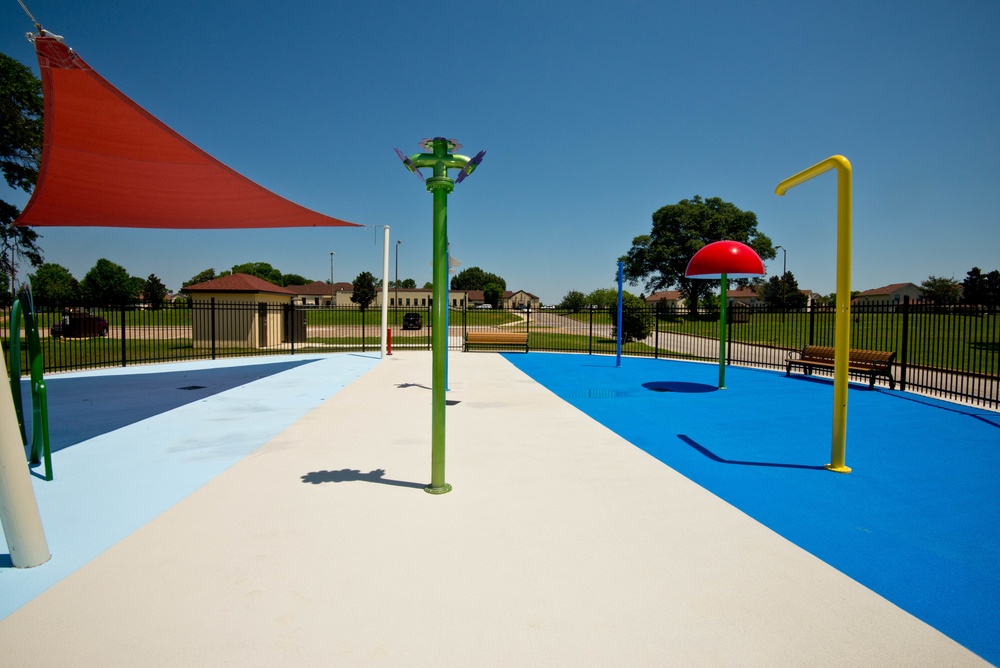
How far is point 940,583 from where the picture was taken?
312cm

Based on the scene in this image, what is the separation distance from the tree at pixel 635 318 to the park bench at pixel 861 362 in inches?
481

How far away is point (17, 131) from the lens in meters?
17.6

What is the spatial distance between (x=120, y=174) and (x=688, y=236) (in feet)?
194

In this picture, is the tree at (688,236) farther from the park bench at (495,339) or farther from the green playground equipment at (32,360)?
the green playground equipment at (32,360)

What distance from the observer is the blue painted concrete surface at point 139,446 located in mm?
3564

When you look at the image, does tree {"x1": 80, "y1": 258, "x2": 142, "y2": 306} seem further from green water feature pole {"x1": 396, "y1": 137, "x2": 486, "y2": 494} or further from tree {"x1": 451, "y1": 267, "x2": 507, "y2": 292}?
green water feature pole {"x1": 396, "y1": 137, "x2": 486, "y2": 494}

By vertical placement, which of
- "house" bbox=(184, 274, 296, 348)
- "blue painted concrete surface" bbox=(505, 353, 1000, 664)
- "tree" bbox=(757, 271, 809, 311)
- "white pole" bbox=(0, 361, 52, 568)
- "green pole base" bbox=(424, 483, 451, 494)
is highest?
"tree" bbox=(757, 271, 809, 311)

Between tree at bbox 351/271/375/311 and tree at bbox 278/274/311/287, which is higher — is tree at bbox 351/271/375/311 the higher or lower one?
the lower one

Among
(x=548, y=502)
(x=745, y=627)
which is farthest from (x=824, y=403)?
(x=745, y=627)

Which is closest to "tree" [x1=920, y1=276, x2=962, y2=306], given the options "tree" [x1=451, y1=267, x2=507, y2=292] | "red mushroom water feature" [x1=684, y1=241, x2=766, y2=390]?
"red mushroom water feature" [x1=684, y1=241, x2=766, y2=390]

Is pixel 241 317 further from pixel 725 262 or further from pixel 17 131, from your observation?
pixel 725 262

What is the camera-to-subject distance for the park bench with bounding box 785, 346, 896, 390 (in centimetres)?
1095

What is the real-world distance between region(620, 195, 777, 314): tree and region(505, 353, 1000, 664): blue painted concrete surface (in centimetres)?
5000

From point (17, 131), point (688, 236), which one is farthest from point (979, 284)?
point (17, 131)
